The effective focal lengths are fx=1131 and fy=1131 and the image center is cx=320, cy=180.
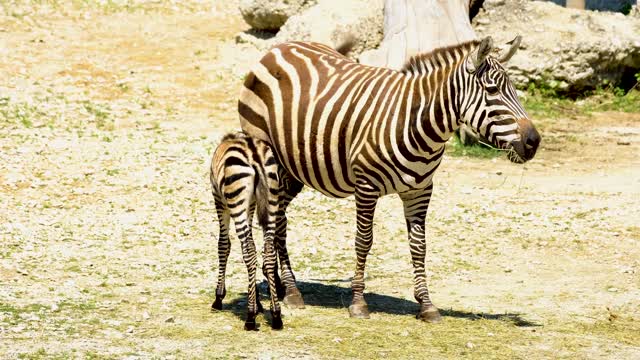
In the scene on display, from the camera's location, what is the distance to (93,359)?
7859 mm

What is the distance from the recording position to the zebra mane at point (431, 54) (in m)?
9.02

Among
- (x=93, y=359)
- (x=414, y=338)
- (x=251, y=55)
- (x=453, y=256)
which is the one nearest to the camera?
(x=93, y=359)

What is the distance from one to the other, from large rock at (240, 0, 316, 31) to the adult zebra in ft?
32.0

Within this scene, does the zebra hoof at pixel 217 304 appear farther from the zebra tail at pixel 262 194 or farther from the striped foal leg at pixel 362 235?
the striped foal leg at pixel 362 235

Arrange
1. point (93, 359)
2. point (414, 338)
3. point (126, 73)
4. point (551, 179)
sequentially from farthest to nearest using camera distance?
point (126, 73) → point (551, 179) → point (414, 338) → point (93, 359)

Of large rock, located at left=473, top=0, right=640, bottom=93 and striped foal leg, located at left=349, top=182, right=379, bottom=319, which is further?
large rock, located at left=473, top=0, right=640, bottom=93

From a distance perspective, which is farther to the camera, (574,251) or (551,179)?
(551,179)

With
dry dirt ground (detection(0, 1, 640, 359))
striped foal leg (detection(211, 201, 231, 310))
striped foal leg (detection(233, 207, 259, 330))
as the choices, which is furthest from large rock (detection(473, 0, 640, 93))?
striped foal leg (detection(233, 207, 259, 330))

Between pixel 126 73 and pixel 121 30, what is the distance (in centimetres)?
270

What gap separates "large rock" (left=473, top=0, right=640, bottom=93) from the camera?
1767 cm

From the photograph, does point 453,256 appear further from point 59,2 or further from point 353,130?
point 59,2

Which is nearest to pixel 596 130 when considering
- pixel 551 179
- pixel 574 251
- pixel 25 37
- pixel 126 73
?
pixel 551 179

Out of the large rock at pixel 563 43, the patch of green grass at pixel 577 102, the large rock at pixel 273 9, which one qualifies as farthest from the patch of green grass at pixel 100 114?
the patch of green grass at pixel 577 102

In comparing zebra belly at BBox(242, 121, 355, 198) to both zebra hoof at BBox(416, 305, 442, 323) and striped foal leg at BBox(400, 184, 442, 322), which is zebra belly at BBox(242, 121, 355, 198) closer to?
striped foal leg at BBox(400, 184, 442, 322)
